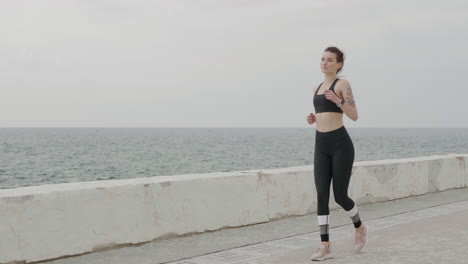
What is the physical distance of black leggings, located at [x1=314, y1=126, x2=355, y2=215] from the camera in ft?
18.7

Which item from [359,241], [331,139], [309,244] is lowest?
[309,244]

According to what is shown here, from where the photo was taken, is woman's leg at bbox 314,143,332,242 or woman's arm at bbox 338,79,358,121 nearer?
woman's arm at bbox 338,79,358,121

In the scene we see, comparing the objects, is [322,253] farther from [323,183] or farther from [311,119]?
[311,119]

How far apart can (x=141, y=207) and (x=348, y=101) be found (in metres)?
2.26

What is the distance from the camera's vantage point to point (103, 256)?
19.1 feet

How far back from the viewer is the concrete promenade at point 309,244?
5.65m

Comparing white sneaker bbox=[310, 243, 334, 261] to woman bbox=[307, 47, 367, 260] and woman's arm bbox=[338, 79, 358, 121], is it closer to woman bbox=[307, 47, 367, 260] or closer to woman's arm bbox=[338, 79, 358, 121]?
woman bbox=[307, 47, 367, 260]

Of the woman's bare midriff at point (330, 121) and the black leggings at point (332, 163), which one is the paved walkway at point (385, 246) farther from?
the woman's bare midriff at point (330, 121)

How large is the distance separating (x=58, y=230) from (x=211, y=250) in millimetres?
1405

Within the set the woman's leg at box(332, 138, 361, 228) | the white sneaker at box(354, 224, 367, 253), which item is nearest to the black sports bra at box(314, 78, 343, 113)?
the woman's leg at box(332, 138, 361, 228)

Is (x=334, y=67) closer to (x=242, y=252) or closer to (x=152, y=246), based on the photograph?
(x=242, y=252)

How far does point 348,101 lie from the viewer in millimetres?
5660

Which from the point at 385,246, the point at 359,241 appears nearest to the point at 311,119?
the point at 359,241

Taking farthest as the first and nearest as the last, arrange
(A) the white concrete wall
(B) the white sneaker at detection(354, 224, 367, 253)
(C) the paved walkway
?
1. (B) the white sneaker at detection(354, 224, 367, 253)
2. (C) the paved walkway
3. (A) the white concrete wall
